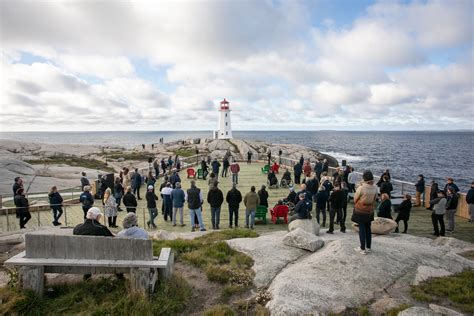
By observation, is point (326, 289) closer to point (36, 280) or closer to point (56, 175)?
point (36, 280)

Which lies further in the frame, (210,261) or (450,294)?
(210,261)

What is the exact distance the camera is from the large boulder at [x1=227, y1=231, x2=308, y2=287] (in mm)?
7013

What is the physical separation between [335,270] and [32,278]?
5809 millimetres

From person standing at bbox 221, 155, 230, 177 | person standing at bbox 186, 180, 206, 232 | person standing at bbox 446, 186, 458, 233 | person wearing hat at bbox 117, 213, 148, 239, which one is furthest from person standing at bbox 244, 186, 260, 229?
person standing at bbox 221, 155, 230, 177

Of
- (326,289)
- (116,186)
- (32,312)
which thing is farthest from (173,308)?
(116,186)

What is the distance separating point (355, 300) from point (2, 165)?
24772 mm

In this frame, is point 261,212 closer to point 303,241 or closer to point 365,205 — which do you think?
point 303,241

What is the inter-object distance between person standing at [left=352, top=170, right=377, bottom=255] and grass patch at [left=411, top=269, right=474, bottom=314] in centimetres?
140

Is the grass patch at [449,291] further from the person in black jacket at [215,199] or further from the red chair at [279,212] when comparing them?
the person in black jacket at [215,199]

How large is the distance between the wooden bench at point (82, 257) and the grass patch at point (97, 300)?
205 millimetres

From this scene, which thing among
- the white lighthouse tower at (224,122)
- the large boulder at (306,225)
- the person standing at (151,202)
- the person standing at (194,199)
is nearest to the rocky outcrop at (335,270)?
the large boulder at (306,225)

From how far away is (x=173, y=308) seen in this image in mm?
5695

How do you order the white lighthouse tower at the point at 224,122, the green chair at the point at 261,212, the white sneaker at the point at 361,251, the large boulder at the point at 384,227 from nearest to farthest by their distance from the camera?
1. the white sneaker at the point at 361,251
2. the large boulder at the point at 384,227
3. the green chair at the point at 261,212
4. the white lighthouse tower at the point at 224,122

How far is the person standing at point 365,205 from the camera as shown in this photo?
7195 millimetres
